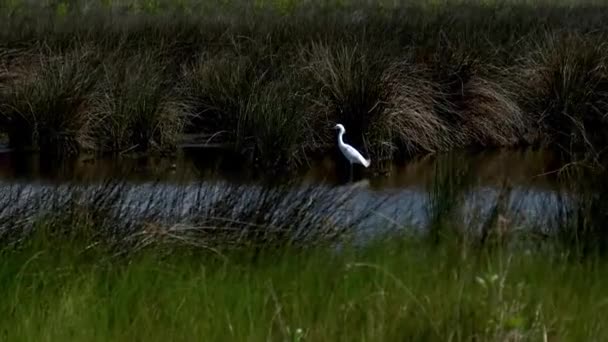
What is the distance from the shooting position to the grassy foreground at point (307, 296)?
463cm

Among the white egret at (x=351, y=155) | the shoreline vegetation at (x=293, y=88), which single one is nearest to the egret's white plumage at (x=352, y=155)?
the white egret at (x=351, y=155)

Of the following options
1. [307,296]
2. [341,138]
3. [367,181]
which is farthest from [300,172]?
[307,296]

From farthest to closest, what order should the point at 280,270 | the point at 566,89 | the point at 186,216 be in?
the point at 566,89
the point at 186,216
the point at 280,270

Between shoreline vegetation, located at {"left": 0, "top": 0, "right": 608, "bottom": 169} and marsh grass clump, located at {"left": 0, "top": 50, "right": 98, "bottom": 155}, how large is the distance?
0.01 m

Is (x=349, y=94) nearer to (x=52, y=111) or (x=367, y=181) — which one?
(x=367, y=181)

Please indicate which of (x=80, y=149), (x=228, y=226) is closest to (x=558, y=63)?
(x=80, y=149)

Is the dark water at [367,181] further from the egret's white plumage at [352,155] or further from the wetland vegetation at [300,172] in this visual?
the egret's white plumage at [352,155]

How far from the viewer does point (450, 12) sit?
749 inches

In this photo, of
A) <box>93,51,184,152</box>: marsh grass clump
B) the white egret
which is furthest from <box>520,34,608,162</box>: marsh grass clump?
<box>93,51,184,152</box>: marsh grass clump

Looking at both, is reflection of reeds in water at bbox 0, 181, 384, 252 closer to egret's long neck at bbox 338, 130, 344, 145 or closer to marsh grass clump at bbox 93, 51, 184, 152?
egret's long neck at bbox 338, 130, 344, 145

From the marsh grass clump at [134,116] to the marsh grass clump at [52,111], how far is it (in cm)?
17

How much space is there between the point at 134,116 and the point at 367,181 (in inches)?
110

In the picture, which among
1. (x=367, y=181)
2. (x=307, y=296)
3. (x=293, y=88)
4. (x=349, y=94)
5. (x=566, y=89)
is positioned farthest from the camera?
(x=566, y=89)

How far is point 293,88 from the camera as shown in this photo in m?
12.6
